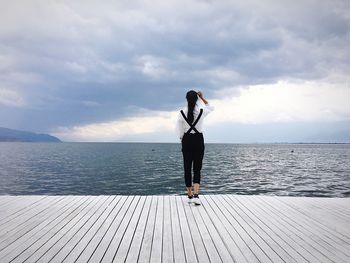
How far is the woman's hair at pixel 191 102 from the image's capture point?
655 cm

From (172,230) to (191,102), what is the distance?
2961 millimetres

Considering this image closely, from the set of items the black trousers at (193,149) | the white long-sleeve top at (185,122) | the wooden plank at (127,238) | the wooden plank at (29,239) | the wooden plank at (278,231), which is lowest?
the wooden plank at (278,231)

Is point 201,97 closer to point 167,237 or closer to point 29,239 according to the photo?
point 167,237

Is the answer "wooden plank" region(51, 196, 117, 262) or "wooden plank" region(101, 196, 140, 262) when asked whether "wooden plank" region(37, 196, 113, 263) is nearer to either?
"wooden plank" region(51, 196, 117, 262)

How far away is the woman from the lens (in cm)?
658

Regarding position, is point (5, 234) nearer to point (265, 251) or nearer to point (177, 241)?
point (177, 241)

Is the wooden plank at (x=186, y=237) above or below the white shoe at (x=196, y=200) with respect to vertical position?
below

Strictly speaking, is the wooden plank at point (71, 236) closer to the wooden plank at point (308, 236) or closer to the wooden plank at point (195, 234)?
the wooden plank at point (195, 234)

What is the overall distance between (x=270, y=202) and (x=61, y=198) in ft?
18.5

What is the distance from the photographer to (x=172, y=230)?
4.91 m

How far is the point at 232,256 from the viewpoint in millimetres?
3848

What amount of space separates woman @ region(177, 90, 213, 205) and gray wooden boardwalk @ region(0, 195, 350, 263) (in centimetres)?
102

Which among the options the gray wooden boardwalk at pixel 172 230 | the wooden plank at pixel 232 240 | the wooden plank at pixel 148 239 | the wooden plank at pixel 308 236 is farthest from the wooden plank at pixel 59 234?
the wooden plank at pixel 308 236

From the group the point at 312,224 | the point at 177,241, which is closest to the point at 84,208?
the point at 177,241
